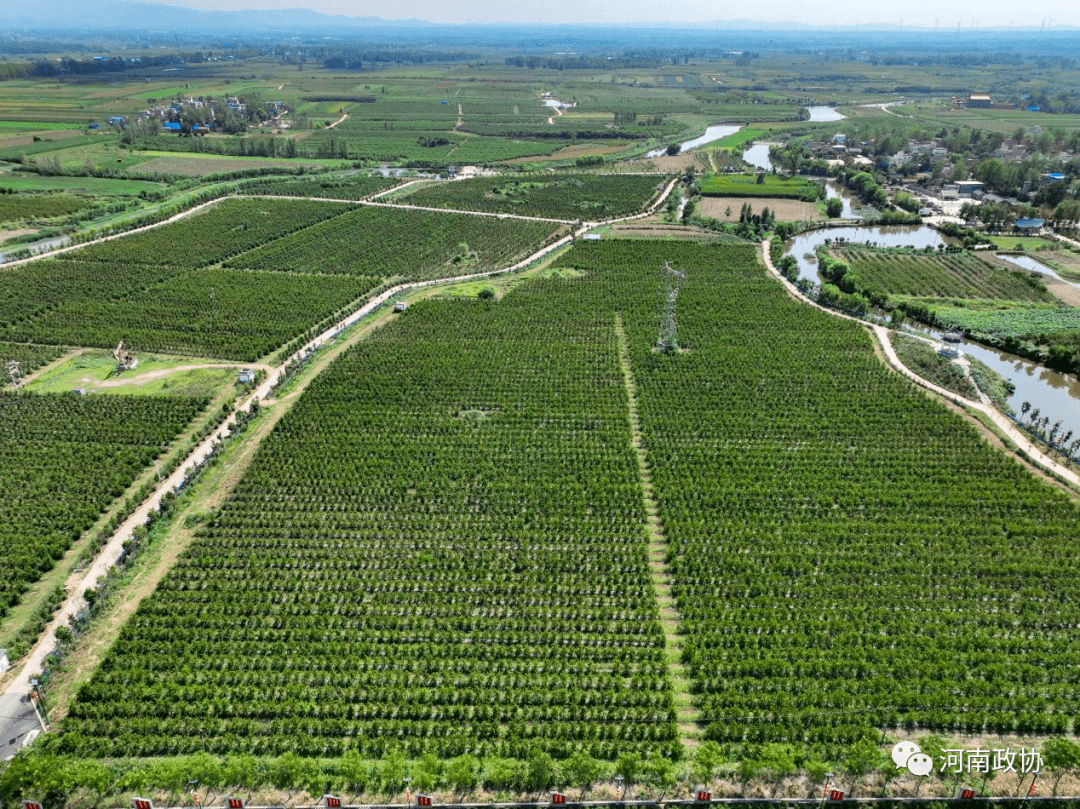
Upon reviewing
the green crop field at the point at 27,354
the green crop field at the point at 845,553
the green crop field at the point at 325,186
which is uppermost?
the green crop field at the point at 325,186

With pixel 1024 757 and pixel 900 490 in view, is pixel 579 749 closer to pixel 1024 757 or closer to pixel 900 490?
pixel 1024 757

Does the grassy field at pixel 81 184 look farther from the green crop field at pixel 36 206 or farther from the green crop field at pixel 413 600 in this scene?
the green crop field at pixel 413 600

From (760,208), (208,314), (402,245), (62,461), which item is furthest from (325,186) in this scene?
(62,461)

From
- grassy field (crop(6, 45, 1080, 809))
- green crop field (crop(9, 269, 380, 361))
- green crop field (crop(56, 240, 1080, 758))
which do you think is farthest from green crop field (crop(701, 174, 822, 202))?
green crop field (crop(56, 240, 1080, 758))

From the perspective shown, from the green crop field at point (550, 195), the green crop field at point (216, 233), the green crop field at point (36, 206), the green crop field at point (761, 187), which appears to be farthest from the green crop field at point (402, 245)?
the green crop field at point (36, 206)

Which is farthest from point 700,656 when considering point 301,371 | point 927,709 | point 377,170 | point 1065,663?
point 377,170
